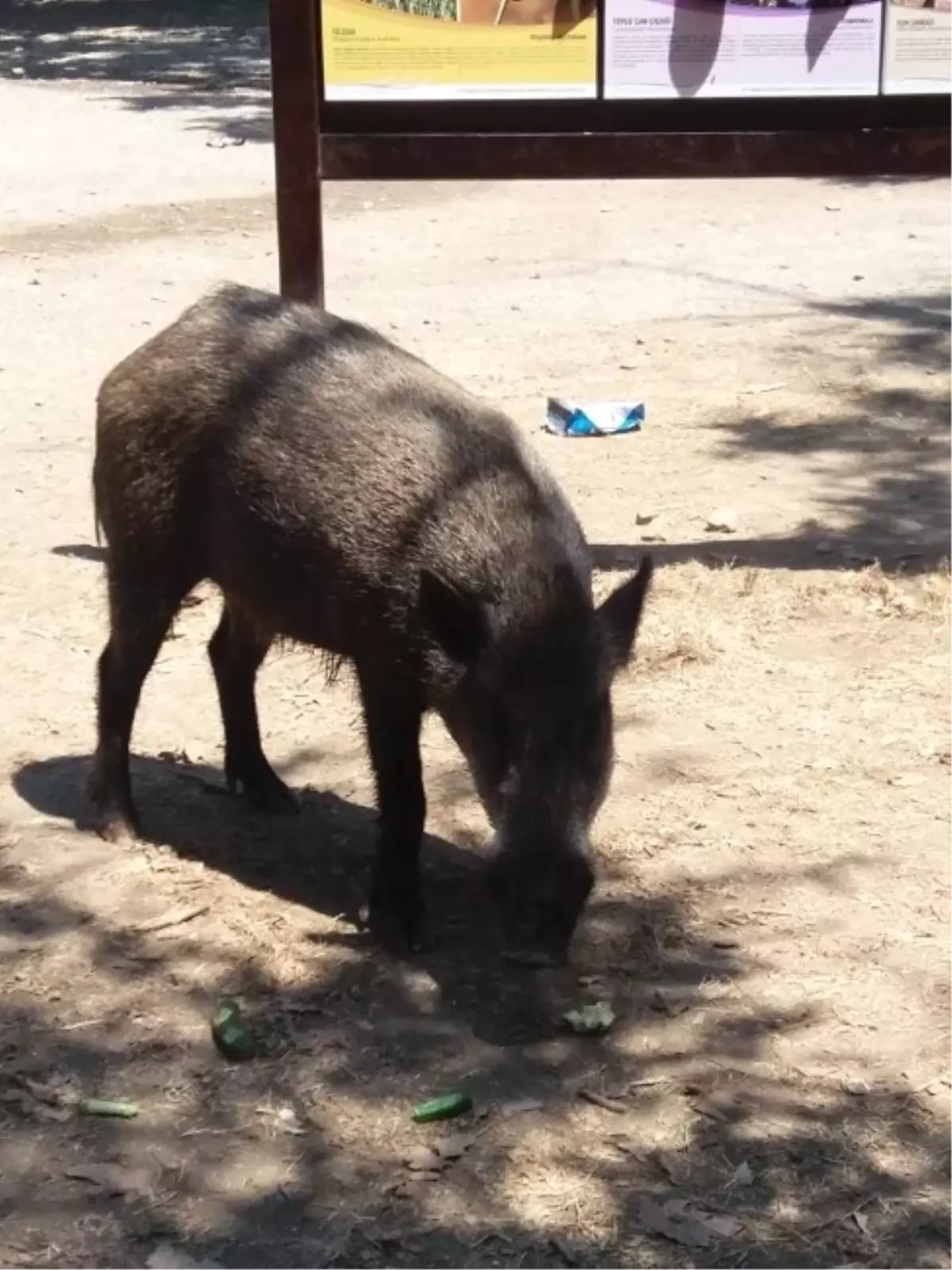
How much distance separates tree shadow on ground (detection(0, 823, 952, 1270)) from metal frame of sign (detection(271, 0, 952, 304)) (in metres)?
3.60

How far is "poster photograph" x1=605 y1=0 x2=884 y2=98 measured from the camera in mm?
7383

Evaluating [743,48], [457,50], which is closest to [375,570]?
[457,50]

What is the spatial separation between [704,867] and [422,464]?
134 centimetres

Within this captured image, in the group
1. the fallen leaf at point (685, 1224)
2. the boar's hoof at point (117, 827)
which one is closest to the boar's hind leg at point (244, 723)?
the boar's hoof at point (117, 827)

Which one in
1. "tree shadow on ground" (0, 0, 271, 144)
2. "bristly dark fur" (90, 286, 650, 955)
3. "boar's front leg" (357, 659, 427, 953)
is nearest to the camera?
"bristly dark fur" (90, 286, 650, 955)

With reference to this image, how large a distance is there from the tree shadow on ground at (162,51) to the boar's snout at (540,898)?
1453 cm

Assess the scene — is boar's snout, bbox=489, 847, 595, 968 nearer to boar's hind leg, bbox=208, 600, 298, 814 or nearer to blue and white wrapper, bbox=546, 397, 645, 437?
boar's hind leg, bbox=208, 600, 298, 814

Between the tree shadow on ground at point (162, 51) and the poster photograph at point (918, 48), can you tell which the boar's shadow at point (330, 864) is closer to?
A: the poster photograph at point (918, 48)

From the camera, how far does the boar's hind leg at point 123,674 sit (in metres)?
5.43

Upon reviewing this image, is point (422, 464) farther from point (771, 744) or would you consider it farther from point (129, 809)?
point (771, 744)

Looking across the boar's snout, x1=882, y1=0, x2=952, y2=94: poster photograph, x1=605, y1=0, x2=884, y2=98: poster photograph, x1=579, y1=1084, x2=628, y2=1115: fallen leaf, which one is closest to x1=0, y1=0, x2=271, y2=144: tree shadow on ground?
x1=605, y1=0, x2=884, y2=98: poster photograph

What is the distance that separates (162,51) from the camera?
25.0 m

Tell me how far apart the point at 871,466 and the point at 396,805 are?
447cm

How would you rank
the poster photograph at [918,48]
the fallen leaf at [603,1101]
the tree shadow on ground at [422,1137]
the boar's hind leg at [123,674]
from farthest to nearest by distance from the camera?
1. the poster photograph at [918,48]
2. the boar's hind leg at [123,674]
3. the fallen leaf at [603,1101]
4. the tree shadow on ground at [422,1137]
